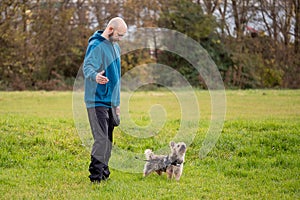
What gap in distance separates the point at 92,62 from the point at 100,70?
19 cm

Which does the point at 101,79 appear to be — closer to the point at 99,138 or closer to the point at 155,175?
the point at 99,138

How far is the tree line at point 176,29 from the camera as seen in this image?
84.8ft

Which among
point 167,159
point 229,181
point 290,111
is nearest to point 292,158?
point 229,181

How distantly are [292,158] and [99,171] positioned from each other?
3467mm

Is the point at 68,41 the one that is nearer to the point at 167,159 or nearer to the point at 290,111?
the point at 290,111

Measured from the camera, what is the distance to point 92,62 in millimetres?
6559

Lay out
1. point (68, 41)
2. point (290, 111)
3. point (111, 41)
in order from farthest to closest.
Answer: point (68, 41) → point (290, 111) → point (111, 41)

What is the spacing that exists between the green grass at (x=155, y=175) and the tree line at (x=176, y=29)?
14.3 metres

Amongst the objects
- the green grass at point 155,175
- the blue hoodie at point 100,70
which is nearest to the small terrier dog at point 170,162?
the green grass at point 155,175

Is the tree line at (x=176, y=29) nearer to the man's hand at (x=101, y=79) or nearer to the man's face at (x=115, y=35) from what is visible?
the man's face at (x=115, y=35)

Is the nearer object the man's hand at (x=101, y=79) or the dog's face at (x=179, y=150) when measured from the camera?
the man's hand at (x=101, y=79)

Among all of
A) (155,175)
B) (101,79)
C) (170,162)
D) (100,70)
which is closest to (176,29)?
(155,175)

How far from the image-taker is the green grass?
6496 mm

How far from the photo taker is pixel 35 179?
7215 millimetres
